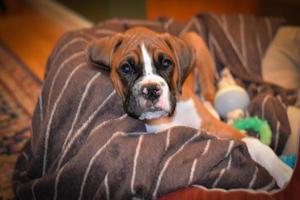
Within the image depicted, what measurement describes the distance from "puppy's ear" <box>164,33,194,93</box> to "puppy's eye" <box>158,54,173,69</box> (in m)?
0.08

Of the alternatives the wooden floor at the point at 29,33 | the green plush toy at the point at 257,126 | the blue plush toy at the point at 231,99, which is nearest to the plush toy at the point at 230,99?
the blue plush toy at the point at 231,99

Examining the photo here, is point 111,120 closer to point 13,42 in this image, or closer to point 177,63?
point 177,63

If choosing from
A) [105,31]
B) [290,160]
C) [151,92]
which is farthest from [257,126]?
[105,31]

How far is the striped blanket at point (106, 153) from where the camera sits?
1517 mm

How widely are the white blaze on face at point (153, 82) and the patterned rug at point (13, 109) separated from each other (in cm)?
97

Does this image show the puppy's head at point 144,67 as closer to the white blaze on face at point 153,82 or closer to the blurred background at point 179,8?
the white blaze on face at point 153,82

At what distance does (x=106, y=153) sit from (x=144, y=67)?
1.28 ft

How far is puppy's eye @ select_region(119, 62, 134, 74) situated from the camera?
164 centimetres

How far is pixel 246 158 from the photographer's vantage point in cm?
160

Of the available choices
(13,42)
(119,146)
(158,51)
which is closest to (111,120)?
(119,146)

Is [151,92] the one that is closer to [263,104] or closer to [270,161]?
[270,161]

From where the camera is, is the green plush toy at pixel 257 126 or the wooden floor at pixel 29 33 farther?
the wooden floor at pixel 29 33

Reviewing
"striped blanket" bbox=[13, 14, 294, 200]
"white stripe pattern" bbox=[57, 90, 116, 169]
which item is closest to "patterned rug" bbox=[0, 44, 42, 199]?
"striped blanket" bbox=[13, 14, 294, 200]

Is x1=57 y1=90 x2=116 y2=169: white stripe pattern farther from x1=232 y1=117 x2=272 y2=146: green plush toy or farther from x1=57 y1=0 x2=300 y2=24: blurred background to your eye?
x1=57 y1=0 x2=300 y2=24: blurred background
